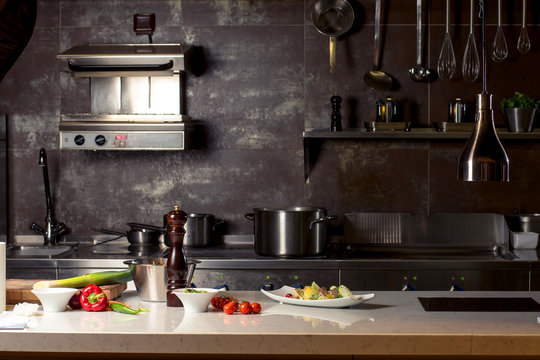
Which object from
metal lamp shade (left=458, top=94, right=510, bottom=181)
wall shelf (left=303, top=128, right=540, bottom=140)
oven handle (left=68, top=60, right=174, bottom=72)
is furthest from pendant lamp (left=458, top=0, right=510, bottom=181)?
oven handle (left=68, top=60, right=174, bottom=72)

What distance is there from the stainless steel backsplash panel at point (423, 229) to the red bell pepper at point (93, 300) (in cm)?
222

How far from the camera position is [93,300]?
90.5 inches

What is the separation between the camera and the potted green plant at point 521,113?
4148 millimetres

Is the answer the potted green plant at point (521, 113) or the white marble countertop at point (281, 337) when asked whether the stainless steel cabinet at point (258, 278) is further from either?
the white marble countertop at point (281, 337)

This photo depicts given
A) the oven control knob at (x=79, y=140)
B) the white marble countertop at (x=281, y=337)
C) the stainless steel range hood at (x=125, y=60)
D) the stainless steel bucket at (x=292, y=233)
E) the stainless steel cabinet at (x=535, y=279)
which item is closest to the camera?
the white marble countertop at (x=281, y=337)

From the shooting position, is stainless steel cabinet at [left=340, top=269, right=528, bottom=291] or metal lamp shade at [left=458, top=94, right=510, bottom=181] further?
stainless steel cabinet at [left=340, top=269, right=528, bottom=291]

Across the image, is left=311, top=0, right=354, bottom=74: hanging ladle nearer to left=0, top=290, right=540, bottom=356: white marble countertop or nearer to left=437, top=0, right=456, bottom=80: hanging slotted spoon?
left=437, top=0, right=456, bottom=80: hanging slotted spoon

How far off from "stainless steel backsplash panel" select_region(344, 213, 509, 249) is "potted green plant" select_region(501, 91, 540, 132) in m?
0.54

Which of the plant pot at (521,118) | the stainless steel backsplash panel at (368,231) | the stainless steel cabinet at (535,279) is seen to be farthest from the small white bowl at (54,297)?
the plant pot at (521,118)

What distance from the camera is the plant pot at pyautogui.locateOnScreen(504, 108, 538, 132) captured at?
4.15m

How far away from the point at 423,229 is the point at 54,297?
102 inches

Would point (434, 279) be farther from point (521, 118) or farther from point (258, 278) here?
point (521, 118)

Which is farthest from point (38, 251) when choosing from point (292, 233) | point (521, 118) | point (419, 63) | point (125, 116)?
point (521, 118)

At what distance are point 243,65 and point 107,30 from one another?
0.85 m
